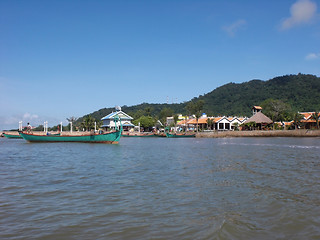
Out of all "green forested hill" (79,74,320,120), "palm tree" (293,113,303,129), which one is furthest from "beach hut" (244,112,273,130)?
"green forested hill" (79,74,320,120)

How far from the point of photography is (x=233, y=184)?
399 inches

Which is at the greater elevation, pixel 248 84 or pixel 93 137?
pixel 248 84

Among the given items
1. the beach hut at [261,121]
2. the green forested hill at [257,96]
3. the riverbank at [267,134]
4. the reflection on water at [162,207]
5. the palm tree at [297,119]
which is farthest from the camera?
the green forested hill at [257,96]

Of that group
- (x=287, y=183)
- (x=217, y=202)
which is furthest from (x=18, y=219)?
(x=287, y=183)

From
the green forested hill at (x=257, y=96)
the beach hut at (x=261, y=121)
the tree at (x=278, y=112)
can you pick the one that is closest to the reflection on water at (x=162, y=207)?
the beach hut at (x=261, y=121)

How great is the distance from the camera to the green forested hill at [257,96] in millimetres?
116000

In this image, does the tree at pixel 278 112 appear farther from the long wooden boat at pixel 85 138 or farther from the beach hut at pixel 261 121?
the long wooden boat at pixel 85 138

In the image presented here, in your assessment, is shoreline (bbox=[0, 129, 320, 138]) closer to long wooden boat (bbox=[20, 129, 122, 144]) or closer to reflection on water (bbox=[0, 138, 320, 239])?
long wooden boat (bbox=[20, 129, 122, 144])

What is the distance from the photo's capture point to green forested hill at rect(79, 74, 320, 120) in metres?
116

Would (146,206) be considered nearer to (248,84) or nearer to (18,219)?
(18,219)

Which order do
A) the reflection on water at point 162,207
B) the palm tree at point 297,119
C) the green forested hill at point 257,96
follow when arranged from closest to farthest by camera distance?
the reflection on water at point 162,207
the palm tree at point 297,119
the green forested hill at point 257,96

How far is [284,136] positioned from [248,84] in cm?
13590

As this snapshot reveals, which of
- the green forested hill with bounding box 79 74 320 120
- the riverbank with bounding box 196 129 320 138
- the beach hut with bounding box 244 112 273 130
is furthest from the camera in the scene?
the green forested hill with bounding box 79 74 320 120

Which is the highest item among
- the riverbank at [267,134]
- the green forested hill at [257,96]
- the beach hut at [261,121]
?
the green forested hill at [257,96]
